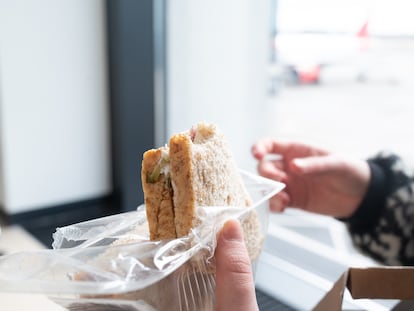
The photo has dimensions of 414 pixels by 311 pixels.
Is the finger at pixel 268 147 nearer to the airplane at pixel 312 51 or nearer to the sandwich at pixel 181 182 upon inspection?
the sandwich at pixel 181 182

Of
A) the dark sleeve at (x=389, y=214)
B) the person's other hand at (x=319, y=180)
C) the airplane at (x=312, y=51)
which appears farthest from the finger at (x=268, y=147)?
the airplane at (x=312, y=51)

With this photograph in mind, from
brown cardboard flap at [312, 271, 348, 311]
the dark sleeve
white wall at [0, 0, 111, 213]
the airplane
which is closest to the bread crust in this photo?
brown cardboard flap at [312, 271, 348, 311]

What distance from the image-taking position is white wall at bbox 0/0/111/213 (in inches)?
56.0

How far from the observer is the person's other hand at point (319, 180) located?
834 millimetres

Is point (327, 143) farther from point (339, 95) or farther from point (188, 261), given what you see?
point (188, 261)

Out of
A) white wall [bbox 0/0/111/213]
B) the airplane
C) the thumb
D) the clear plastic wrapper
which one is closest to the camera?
the clear plastic wrapper

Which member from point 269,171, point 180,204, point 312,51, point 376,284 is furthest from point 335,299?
point 312,51

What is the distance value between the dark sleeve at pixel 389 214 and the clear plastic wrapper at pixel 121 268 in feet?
1.58

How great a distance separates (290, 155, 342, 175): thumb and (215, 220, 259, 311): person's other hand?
0.35 meters

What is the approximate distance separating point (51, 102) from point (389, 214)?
1.08 m

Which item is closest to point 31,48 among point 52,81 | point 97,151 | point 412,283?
point 52,81

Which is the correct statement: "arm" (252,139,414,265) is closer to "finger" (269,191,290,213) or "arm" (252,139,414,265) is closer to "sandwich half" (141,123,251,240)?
"finger" (269,191,290,213)

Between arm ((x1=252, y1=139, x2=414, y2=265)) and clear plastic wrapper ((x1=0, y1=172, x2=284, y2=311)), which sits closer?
clear plastic wrapper ((x1=0, y1=172, x2=284, y2=311))

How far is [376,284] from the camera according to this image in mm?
445
